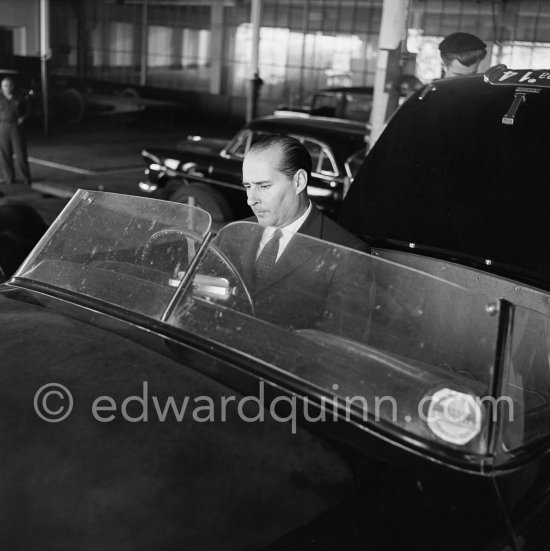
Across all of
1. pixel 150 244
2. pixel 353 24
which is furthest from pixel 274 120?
pixel 353 24

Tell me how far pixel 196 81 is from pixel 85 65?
17.0 ft

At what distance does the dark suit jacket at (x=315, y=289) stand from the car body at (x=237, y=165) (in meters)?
6.24

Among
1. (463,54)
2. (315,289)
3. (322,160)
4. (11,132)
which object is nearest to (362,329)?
(315,289)

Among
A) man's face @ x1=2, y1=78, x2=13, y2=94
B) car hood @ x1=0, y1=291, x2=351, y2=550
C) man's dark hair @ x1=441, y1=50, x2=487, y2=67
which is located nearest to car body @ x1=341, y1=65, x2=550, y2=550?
man's dark hair @ x1=441, y1=50, x2=487, y2=67

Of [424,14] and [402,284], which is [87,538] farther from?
[424,14]

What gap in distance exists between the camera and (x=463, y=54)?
16.7ft

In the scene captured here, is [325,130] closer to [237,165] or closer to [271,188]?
[237,165]

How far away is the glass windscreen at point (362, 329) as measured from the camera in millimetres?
2146

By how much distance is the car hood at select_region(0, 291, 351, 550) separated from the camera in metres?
1.74

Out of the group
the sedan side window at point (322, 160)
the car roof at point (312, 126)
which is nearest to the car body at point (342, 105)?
the car roof at point (312, 126)

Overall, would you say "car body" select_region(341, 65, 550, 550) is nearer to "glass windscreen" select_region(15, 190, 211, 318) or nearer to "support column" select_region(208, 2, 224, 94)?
"glass windscreen" select_region(15, 190, 211, 318)

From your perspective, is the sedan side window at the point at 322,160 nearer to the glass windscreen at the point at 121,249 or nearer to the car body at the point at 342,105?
the glass windscreen at the point at 121,249

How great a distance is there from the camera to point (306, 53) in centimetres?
2681

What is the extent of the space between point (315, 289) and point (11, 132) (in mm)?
12152
